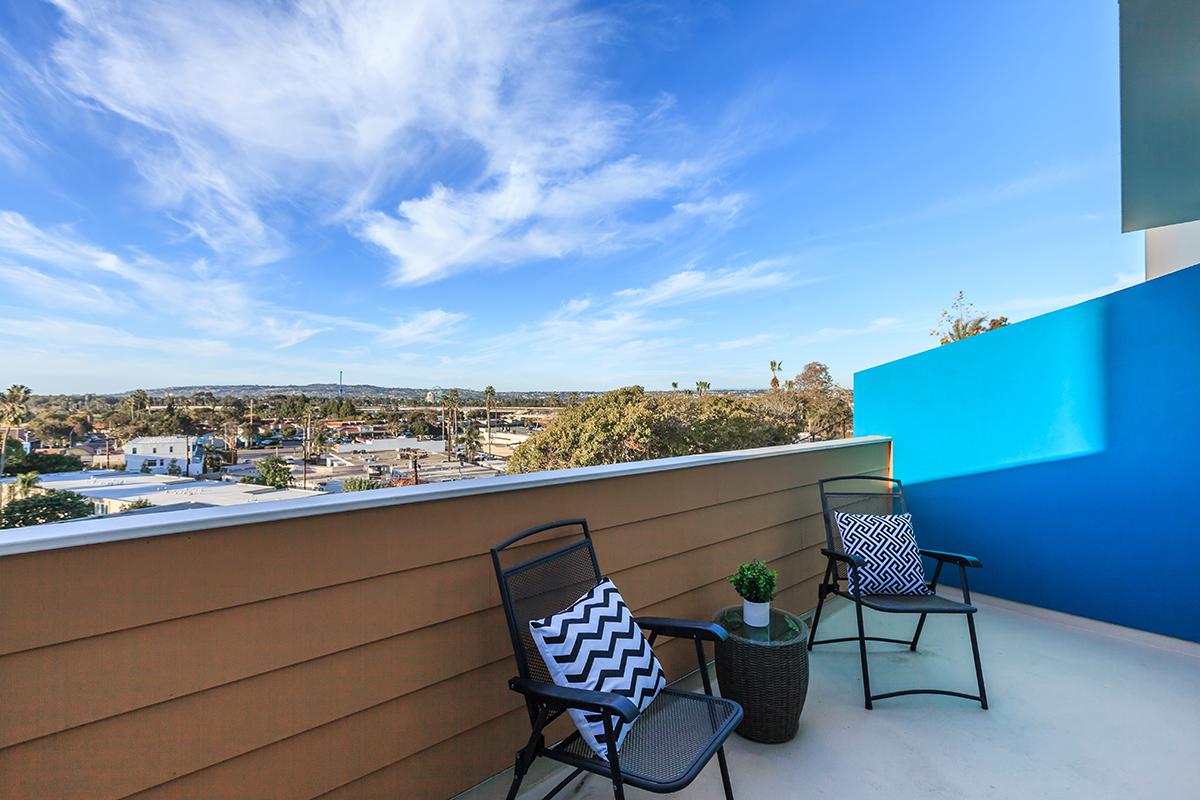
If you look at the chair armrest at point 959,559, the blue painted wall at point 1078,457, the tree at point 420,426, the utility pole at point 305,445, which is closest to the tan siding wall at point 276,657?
the chair armrest at point 959,559

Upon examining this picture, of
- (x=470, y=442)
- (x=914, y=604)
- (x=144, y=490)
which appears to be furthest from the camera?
(x=470, y=442)

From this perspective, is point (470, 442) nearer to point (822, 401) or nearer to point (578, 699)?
point (578, 699)

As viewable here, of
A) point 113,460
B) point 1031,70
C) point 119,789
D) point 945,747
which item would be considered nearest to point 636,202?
point 1031,70

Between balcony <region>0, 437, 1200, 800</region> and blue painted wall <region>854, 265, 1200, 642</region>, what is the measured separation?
44 centimetres

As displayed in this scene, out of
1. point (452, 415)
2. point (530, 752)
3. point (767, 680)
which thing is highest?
point (452, 415)

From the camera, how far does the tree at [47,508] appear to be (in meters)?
1.93

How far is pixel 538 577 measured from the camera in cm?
186

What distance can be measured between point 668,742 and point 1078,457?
327 cm

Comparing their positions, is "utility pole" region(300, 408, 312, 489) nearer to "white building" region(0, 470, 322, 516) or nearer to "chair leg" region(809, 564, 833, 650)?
"white building" region(0, 470, 322, 516)

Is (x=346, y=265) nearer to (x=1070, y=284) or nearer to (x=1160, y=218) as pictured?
(x=1160, y=218)

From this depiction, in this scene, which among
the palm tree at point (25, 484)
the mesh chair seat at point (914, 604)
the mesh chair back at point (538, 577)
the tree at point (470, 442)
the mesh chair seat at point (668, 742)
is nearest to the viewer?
the mesh chair seat at point (668, 742)

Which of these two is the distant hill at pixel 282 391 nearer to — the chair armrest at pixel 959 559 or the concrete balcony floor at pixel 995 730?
the concrete balcony floor at pixel 995 730

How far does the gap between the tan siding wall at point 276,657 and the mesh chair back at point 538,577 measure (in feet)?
0.29

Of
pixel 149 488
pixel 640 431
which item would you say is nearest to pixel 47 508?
pixel 149 488
